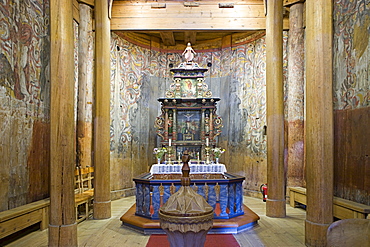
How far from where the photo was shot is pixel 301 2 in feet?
26.1

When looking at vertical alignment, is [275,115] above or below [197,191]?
above

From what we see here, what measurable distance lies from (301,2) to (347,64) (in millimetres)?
3842

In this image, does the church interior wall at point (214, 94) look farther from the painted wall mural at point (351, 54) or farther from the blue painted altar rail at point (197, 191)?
the painted wall mural at point (351, 54)

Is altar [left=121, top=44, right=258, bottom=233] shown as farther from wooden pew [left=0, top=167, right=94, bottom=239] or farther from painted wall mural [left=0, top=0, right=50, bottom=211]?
painted wall mural [left=0, top=0, right=50, bottom=211]

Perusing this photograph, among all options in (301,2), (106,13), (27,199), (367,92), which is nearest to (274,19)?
(301,2)

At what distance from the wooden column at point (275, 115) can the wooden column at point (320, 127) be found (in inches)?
77.3

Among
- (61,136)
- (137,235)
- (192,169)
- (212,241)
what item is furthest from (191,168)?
(61,136)

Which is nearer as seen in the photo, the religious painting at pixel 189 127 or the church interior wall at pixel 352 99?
the church interior wall at pixel 352 99

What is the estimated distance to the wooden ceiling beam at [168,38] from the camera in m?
9.85

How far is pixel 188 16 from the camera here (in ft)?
25.6

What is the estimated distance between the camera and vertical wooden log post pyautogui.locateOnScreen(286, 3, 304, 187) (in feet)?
25.6

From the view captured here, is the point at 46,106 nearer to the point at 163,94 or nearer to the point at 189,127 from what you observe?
the point at 189,127

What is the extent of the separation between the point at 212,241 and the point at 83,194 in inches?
125

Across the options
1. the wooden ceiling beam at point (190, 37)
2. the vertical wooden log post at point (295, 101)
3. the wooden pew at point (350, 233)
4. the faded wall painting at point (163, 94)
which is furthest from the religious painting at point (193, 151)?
the wooden pew at point (350, 233)
